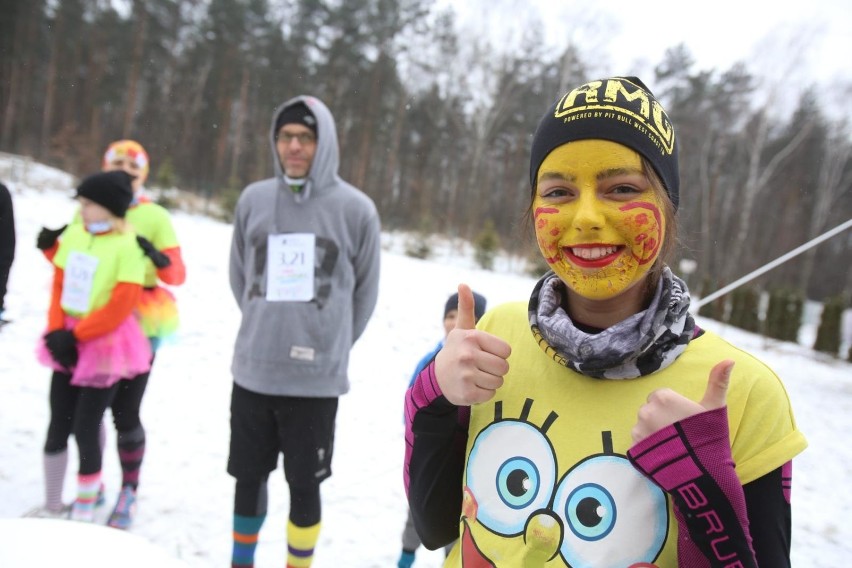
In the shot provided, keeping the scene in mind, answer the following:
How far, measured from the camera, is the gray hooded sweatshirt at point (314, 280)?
2.22 metres

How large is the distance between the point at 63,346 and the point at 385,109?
23468 mm

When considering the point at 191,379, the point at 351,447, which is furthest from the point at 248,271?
the point at 191,379

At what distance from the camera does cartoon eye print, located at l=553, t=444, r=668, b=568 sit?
2.75ft

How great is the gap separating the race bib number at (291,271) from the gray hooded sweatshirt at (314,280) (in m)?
0.02

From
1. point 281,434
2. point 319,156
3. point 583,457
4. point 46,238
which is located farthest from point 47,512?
point 583,457

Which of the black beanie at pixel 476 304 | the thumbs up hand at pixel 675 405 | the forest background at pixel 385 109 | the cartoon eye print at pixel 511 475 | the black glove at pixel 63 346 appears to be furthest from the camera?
the forest background at pixel 385 109

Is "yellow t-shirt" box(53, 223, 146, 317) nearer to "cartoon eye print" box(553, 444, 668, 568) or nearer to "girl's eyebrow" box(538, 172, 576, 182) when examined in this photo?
"girl's eyebrow" box(538, 172, 576, 182)

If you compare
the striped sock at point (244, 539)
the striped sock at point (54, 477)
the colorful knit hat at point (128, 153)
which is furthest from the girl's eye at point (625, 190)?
the colorful knit hat at point (128, 153)

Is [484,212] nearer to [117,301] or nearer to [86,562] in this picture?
[117,301]

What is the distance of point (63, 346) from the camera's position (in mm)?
2467

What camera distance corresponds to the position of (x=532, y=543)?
909 mm

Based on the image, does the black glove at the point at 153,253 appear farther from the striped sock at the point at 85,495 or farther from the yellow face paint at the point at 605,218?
the yellow face paint at the point at 605,218

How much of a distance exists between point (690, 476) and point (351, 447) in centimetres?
373

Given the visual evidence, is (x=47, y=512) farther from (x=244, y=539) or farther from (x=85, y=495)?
(x=244, y=539)
